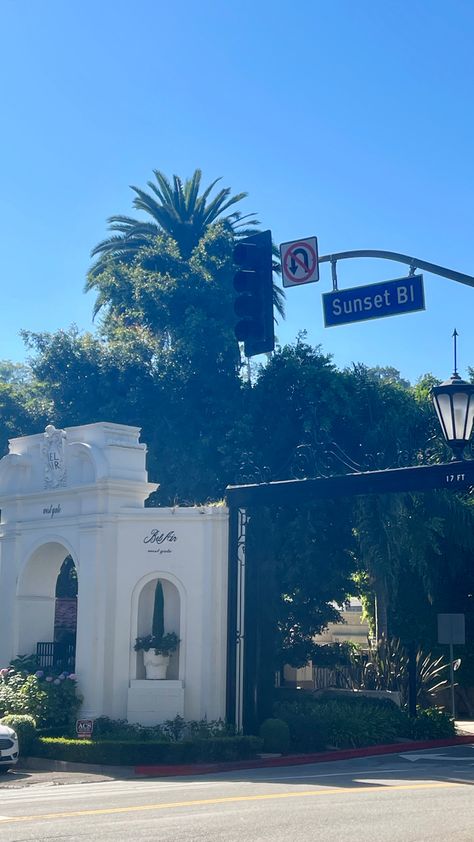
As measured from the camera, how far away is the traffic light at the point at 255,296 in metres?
11.2

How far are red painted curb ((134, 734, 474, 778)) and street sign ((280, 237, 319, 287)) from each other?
36.5ft

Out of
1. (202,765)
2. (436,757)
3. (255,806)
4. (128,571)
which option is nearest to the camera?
(255,806)

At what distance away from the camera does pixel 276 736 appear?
22.5 meters

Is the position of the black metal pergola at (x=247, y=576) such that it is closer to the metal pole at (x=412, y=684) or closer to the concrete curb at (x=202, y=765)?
the concrete curb at (x=202, y=765)

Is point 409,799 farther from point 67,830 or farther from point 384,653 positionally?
point 384,653

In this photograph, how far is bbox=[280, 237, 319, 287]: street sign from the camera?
1221cm

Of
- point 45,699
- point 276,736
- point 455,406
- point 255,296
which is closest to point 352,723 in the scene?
point 276,736

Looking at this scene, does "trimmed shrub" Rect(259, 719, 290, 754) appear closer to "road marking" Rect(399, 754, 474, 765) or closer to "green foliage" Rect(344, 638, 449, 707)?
"road marking" Rect(399, 754, 474, 765)

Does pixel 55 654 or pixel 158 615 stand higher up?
pixel 158 615

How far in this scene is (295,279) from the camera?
40.2 ft

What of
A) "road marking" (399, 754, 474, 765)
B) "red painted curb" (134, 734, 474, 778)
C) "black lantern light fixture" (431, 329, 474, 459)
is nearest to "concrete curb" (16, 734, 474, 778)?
"red painted curb" (134, 734, 474, 778)

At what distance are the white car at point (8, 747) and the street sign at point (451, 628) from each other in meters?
13.0

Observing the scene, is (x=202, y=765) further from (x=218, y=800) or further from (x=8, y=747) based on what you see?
(x=218, y=800)

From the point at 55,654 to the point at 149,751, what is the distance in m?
6.94
